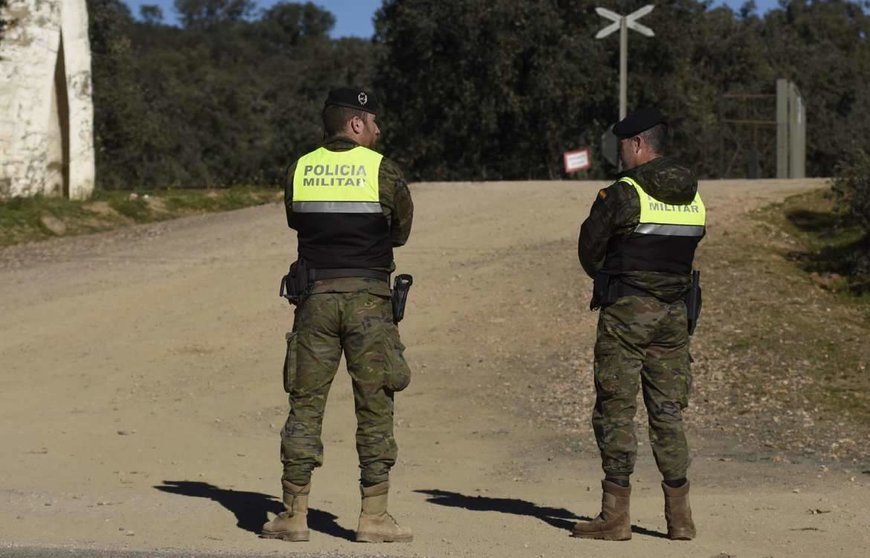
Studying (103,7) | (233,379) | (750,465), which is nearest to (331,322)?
(750,465)

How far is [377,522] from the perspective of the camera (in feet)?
21.2

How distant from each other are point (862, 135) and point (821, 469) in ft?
106

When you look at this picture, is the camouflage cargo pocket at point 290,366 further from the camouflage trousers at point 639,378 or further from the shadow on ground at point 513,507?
the shadow on ground at point 513,507

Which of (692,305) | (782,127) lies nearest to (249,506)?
(692,305)

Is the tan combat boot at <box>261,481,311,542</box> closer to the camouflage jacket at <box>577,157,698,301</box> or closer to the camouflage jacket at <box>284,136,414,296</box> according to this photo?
the camouflage jacket at <box>284,136,414,296</box>

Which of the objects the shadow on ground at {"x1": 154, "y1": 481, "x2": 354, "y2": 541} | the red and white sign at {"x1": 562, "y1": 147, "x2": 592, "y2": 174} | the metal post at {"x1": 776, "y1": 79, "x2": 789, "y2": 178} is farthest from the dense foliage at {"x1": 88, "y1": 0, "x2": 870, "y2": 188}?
the shadow on ground at {"x1": 154, "y1": 481, "x2": 354, "y2": 541}

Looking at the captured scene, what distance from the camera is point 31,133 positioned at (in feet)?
62.7

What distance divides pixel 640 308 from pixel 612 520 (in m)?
0.91

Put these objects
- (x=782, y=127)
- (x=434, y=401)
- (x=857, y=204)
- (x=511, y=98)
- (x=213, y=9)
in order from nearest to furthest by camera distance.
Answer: (x=434, y=401), (x=857, y=204), (x=782, y=127), (x=511, y=98), (x=213, y=9)

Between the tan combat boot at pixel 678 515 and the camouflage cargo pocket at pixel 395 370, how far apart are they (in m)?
1.25

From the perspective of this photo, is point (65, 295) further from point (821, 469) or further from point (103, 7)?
point (103, 7)

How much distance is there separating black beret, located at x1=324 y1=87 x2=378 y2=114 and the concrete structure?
13.3 m

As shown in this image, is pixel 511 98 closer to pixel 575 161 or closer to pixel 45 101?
pixel 575 161

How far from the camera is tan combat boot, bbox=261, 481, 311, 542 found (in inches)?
255
